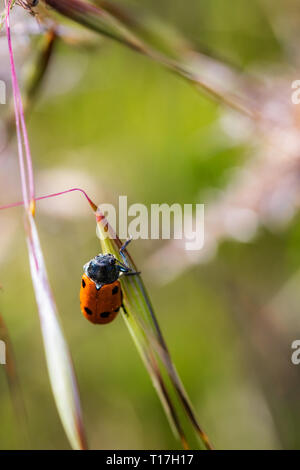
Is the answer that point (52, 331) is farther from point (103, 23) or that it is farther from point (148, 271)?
point (148, 271)

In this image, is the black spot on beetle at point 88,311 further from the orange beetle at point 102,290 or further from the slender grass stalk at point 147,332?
the slender grass stalk at point 147,332

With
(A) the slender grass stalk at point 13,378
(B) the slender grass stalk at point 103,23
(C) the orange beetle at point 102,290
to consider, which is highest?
(B) the slender grass stalk at point 103,23

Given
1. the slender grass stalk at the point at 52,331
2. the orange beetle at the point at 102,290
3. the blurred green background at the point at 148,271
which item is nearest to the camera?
the slender grass stalk at the point at 52,331

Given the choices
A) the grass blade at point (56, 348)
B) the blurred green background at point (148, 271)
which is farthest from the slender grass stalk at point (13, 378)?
the blurred green background at point (148, 271)

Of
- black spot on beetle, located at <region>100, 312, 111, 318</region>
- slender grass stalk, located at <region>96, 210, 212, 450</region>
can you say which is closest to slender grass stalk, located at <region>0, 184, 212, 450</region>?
slender grass stalk, located at <region>96, 210, 212, 450</region>

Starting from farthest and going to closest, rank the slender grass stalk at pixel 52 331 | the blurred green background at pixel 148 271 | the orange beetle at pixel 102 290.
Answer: the blurred green background at pixel 148 271, the orange beetle at pixel 102 290, the slender grass stalk at pixel 52 331

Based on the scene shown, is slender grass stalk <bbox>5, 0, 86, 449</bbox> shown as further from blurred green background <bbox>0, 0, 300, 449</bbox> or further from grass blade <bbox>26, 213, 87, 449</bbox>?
→ blurred green background <bbox>0, 0, 300, 449</bbox>
